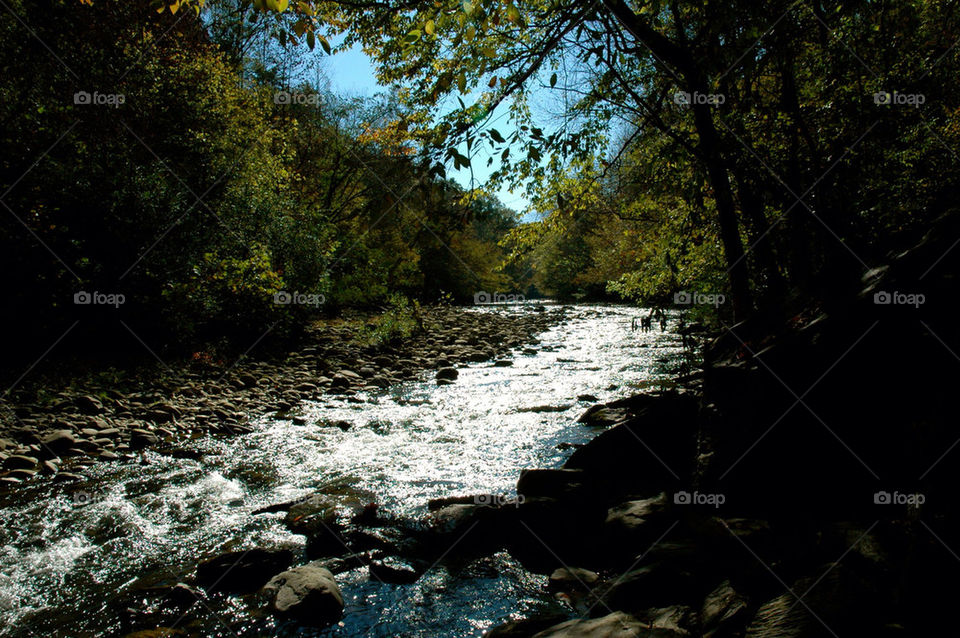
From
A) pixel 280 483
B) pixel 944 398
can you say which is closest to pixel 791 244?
pixel 944 398

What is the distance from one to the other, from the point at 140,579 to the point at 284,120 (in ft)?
Answer: 72.3

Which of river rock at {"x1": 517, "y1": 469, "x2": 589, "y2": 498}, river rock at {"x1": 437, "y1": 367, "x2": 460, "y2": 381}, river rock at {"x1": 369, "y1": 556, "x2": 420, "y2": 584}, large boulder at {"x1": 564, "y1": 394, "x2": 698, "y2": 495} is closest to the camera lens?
river rock at {"x1": 369, "y1": 556, "x2": 420, "y2": 584}

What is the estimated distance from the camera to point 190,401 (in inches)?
292

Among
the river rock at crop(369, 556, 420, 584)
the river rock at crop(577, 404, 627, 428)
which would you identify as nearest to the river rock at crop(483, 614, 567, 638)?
the river rock at crop(369, 556, 420, 584)

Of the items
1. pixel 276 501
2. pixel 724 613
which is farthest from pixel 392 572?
pixel 724 613

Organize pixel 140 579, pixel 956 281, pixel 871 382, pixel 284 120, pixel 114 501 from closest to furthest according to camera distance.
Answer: pixel 956 281 → pixel 871 382 → pixel 140 579 → pixel 114 501 → pixel 284 120

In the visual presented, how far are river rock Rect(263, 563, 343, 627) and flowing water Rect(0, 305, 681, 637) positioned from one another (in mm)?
91

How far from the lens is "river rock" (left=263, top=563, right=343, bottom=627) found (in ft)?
9.79

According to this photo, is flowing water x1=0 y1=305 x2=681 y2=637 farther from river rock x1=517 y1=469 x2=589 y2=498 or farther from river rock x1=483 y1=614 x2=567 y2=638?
river rock x1=517 y1=469 x2=589 y2=498

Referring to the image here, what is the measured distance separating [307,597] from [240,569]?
0.72 meters

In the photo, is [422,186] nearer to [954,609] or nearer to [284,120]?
[954,609]

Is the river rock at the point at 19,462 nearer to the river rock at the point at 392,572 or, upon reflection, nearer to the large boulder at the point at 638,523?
the river rock at the point at 392,572

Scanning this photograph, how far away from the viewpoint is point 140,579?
10.9 feet

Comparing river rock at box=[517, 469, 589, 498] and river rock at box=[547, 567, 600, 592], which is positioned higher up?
river rock at box=[517, 469, 589, 498]
